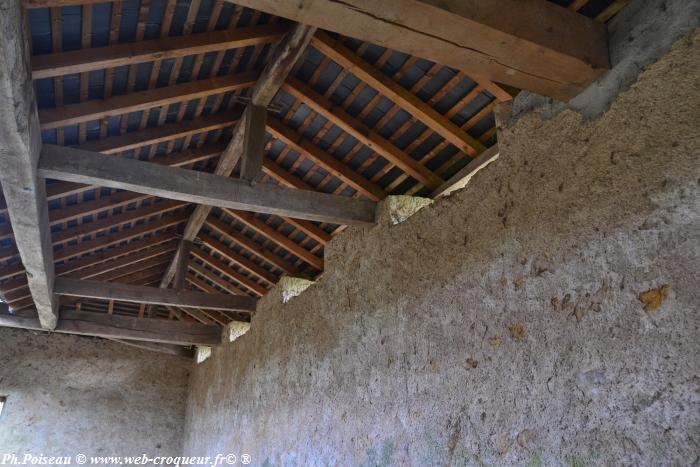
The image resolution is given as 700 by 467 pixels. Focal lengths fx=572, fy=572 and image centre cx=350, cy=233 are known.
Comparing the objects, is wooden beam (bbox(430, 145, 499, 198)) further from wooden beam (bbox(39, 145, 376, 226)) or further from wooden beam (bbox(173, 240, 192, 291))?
wooden beam (bbox(173, 240, 192, 291))

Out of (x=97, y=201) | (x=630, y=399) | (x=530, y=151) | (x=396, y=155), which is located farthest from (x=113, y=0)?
(x=630, y=399)

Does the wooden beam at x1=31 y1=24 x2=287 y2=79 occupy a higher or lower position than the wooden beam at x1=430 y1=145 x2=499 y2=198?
higher

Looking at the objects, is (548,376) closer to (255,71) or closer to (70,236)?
(255,71)

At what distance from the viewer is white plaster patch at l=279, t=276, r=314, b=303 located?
6.39 m

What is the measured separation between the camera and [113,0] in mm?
3342

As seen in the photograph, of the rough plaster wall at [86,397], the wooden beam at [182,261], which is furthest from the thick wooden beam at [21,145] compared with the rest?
the rough plaster wall at [86,397]

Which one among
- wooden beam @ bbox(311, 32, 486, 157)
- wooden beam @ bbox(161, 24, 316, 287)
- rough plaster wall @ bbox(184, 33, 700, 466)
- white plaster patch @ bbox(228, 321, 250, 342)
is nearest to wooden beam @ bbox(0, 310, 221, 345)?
white plaster patch @ bbox(228, 321, 250, 342)

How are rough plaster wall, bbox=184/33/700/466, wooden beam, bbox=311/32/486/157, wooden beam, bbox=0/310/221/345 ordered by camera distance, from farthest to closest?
wooden beam, bbox=0/310/221/345
wooden beam, bbox=311/32/486/157
rough plaster wall, bbox=184/33/700/466

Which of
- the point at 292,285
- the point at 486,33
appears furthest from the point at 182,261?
the point at 486,33

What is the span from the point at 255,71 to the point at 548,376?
3237mm

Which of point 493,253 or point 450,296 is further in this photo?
point 450,296

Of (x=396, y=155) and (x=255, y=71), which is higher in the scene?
(x=255, y=71)

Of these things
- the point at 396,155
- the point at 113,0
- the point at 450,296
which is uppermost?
the point at 113,0

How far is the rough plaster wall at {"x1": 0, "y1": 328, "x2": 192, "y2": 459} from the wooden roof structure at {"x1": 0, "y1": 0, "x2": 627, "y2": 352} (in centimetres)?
359
